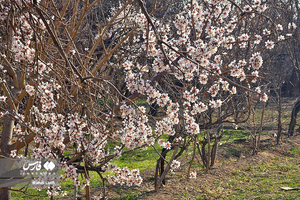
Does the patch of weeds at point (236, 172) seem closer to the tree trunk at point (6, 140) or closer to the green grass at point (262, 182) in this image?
the green grass at point (262, 182)

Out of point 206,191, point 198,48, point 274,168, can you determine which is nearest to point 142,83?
point 198,48

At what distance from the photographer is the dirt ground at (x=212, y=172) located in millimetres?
5285

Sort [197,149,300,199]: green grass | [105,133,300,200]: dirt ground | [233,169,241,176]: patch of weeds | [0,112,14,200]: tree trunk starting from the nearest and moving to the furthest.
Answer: [0,112,14,200]: tree trunk
[197,149,300,199]: green grass
[105,133,300,200]: dirt ground
[233,169,241,176]: patch of weeds

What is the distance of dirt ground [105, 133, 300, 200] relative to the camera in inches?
208

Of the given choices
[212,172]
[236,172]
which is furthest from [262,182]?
[212,172]

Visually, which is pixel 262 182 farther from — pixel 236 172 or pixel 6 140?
pixel 6 140

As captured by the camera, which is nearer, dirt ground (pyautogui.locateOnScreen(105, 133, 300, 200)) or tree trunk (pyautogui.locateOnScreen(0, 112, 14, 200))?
tree trunk (pyautogui.locateOnScreen(0, 112, 14, 200))

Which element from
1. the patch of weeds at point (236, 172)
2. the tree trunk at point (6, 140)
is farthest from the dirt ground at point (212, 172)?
the tree trunk at point (6, 140)

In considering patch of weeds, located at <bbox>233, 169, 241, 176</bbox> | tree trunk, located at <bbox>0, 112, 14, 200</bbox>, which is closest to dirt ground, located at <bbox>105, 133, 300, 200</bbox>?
patch of weeds, located at <bbox>233, 169, 241, 176</bbox>

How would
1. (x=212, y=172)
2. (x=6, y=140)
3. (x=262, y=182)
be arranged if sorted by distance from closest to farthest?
1. (x=6, y=140)
2. (x=262, y=182)
3. (x=212, y=172)

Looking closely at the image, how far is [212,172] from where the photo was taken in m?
6.39

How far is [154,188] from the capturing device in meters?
5.66

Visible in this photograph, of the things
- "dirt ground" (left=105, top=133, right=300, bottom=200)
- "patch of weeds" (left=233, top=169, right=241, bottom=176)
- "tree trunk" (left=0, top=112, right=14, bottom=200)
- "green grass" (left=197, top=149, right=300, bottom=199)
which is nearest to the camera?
"tree trunk" (left=0, top=112, right=14, bottom=200)

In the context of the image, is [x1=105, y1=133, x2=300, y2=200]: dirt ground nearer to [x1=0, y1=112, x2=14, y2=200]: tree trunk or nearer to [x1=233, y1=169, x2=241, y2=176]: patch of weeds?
[x1=233, y1=169, x2=241, y2=176]: patch of weeds
